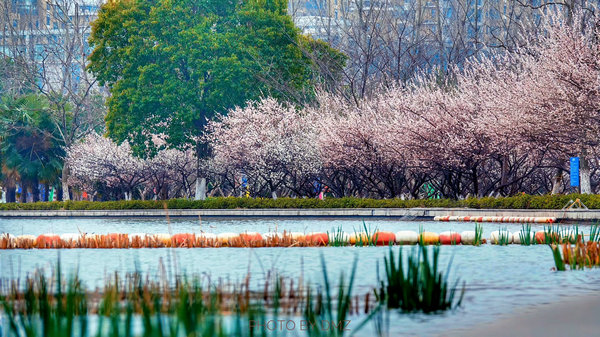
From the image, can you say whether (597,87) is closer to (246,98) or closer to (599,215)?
(599,215)

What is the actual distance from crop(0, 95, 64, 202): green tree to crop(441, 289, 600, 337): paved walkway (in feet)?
182

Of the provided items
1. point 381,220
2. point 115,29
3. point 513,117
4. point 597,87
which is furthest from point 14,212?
point 597,87

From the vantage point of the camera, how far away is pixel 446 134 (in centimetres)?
3966

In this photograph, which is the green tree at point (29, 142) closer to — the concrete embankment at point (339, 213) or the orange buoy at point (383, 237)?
the concrete embankment at point (339, 213)

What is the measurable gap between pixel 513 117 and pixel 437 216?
5067 millimetres

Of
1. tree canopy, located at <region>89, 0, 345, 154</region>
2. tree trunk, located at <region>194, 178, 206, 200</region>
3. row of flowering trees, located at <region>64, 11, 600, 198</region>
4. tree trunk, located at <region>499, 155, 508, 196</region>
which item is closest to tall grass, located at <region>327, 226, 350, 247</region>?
row of flowering trees, located at <region>64, 11, 600, 198</region>

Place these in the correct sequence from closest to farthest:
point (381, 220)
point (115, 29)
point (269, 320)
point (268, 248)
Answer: point (269, 320), point (268, 248), point (381, 220), point (115, 29)

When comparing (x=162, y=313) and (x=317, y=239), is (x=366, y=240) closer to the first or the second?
(x=317, y=239)

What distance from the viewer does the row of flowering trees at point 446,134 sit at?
1321 inches

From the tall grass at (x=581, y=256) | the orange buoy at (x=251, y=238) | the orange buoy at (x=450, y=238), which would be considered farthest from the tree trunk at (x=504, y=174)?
the tall grass at (x=581, y=256)

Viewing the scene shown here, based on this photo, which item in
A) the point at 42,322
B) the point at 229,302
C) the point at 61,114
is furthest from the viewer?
the point at 61,114

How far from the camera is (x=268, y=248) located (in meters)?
17.5

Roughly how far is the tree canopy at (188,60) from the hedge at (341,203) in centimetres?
460

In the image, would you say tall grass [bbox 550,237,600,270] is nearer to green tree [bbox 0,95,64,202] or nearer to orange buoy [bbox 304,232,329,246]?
orange buoy [bbox 304,232,329,246]
